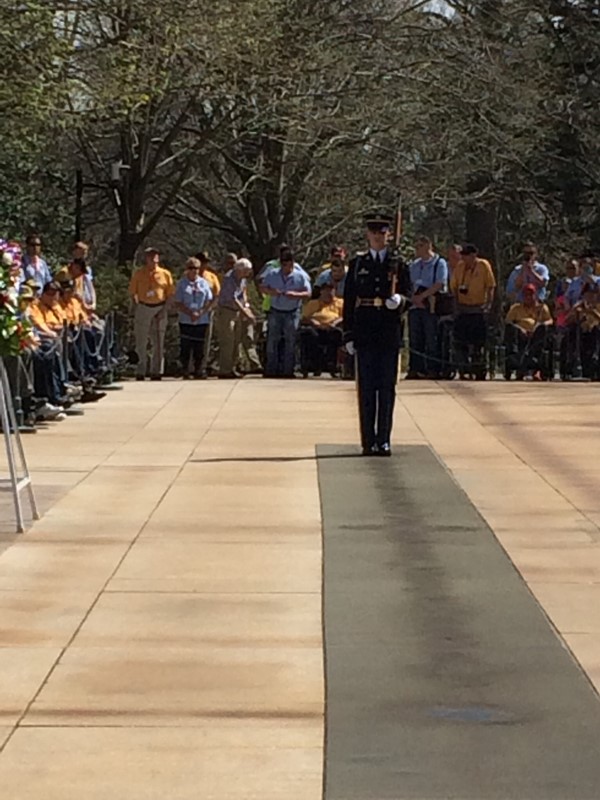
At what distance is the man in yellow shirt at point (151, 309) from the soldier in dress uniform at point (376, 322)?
10.2m

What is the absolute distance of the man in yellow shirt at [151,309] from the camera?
83.9 ft

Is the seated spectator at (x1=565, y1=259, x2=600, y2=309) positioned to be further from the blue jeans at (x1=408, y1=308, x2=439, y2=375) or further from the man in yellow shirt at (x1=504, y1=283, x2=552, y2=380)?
the blue jeans at (x1=408, y1=308, x2=439, y2=375)

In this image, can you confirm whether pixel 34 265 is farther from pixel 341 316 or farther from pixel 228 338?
pixel 228 338

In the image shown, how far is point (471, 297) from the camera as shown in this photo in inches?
1021

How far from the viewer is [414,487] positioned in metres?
13.6

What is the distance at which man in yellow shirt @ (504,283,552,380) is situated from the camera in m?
26.2

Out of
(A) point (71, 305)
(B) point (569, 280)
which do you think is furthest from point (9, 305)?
(B) point (569, 280)

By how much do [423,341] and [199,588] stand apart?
659 inches

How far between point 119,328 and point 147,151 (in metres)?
8.47

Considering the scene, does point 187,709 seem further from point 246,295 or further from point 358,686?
point 246,295

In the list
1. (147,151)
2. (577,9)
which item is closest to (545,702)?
(147,151)

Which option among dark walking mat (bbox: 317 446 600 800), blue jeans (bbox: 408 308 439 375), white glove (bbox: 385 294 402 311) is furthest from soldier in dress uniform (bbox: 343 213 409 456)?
blue jeans (bbox: 408 308 439 375)

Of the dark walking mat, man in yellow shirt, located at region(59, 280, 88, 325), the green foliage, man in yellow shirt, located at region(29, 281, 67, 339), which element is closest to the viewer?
the dark walking mat

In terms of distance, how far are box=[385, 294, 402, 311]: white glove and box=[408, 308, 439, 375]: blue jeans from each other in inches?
399
